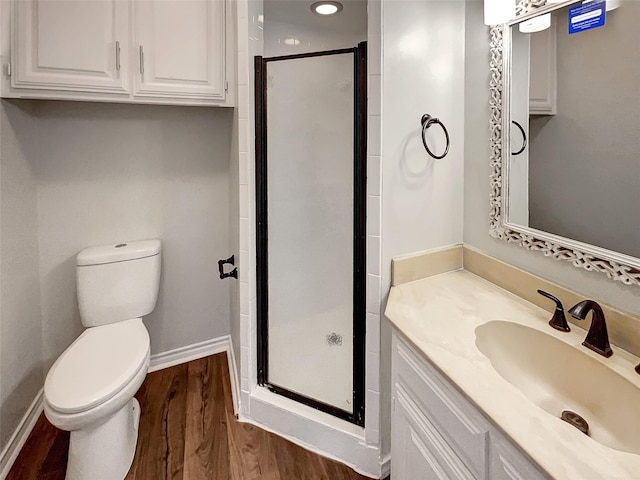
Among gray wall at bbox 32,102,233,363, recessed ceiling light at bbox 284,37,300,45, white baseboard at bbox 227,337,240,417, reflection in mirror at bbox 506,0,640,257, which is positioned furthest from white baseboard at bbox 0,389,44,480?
recessed ceiling light at bbox 284,37,300,45

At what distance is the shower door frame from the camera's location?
1460mm

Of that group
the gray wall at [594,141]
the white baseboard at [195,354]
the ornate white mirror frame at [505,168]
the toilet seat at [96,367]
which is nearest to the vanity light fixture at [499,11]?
the ornate white mirror frame at [505,168]

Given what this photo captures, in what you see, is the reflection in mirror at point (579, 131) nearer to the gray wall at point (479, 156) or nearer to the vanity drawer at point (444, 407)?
the gray wall at point (479, 156)

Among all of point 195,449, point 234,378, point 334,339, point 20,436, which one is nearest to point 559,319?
point 334,339

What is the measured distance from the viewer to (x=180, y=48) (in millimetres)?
1835

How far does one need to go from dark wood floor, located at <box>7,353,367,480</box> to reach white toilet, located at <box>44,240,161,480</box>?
111 millimetres

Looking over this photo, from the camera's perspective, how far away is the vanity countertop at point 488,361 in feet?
2.00

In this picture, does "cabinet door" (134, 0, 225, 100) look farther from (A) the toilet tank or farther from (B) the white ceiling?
(A) the toilet tank

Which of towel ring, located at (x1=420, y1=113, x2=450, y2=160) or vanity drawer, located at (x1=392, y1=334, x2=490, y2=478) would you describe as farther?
towel ring, located at (x1=420, y1=113, x2=450, y2=160)

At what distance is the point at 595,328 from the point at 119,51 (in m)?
2.12

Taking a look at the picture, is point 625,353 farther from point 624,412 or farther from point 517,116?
point 517,116

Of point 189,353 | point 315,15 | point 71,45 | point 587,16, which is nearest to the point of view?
point 587,16

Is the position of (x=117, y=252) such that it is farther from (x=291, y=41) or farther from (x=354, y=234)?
(x=291, y=41)

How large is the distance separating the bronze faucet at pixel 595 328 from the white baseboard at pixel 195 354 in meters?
1.75
